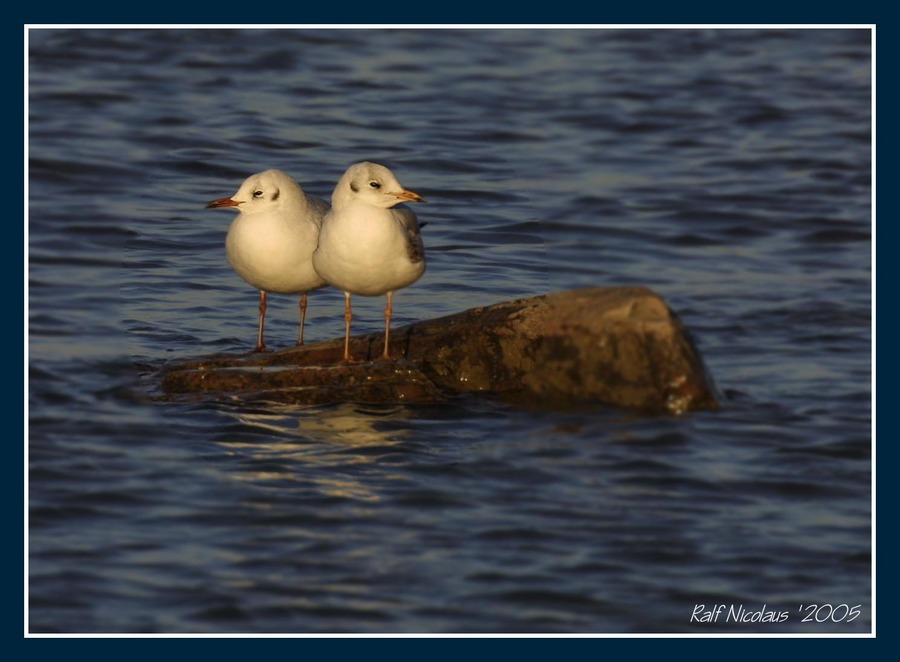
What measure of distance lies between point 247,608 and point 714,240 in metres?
7.62

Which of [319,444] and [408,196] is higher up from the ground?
[408,196]

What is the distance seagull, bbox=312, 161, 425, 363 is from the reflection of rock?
722 millimetres

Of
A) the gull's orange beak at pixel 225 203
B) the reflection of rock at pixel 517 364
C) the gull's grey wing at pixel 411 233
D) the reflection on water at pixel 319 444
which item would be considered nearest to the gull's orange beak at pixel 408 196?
the gull's grey wing at pixel 411 233

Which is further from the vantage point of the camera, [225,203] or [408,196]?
[225,203]

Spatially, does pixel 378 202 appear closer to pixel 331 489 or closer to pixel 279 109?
pixel 331 489

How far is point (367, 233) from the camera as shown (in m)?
9.53

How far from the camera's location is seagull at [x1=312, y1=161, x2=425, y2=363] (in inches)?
376

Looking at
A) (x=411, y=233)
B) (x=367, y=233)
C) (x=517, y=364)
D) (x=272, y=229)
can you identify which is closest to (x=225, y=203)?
(x=272, y=229)

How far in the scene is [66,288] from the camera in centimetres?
1231

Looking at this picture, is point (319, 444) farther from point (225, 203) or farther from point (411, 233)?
point (225, 203)

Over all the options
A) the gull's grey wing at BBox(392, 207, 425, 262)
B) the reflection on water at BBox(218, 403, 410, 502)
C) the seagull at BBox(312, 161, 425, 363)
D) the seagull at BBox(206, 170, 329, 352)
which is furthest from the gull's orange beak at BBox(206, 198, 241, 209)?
the reflection on water at BBox(218, 403, 410, 502)

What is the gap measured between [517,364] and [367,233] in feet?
4.74

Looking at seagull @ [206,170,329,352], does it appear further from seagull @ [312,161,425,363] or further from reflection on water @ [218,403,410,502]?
reflection on water @ [218,403,410,502]

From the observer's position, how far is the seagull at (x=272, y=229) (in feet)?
32.6
